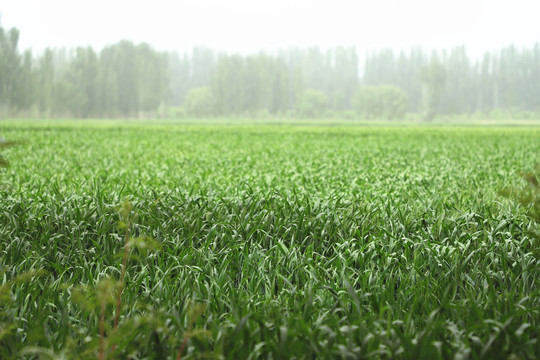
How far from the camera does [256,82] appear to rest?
92.2 metres

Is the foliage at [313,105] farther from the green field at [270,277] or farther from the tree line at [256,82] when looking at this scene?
the green field at [270,277]

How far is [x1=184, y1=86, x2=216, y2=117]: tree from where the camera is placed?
9884 centimetres

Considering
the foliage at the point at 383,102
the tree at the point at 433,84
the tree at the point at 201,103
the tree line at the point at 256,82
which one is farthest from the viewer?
the tree at the point at 201,103

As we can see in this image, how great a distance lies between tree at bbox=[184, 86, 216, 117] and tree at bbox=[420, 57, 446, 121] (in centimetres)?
4329

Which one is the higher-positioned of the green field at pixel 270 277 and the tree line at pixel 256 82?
the tree line at pixel 256 82

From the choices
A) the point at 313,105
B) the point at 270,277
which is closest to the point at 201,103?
the point at 313,105

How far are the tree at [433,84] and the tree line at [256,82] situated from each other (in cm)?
19

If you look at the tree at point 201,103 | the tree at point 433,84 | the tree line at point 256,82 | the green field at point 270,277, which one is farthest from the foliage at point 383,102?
the green field at point 270,277

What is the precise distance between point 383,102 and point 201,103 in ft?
132

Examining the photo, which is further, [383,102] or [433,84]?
[383,102]

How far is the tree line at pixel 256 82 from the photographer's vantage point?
7044 centimetres

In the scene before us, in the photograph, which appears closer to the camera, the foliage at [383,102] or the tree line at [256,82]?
the tree line at [256,82]

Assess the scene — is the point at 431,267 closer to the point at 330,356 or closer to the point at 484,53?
the point at 330,356

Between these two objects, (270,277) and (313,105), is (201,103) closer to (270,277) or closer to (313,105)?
(313,105)
